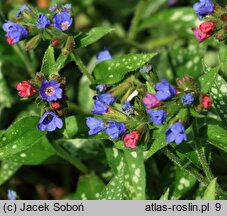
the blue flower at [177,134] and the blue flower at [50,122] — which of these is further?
the blue flower at [50,122]

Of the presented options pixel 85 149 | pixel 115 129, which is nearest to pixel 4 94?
pixel 85 149

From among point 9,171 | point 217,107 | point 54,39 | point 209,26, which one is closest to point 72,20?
point 54,39

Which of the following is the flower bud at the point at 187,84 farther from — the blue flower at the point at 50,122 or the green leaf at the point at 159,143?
the blue flower at the point at 50,122

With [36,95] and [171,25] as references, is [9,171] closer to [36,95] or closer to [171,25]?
[36,95]

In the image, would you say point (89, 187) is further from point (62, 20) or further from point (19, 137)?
point (62, 20)

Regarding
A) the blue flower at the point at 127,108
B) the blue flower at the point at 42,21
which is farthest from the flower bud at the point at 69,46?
the blue flower at the point at 127,108

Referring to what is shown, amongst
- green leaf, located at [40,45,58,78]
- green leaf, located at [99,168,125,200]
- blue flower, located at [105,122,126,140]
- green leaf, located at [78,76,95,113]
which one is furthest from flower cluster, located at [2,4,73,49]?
green leaf, located at [78,76,95,113]
